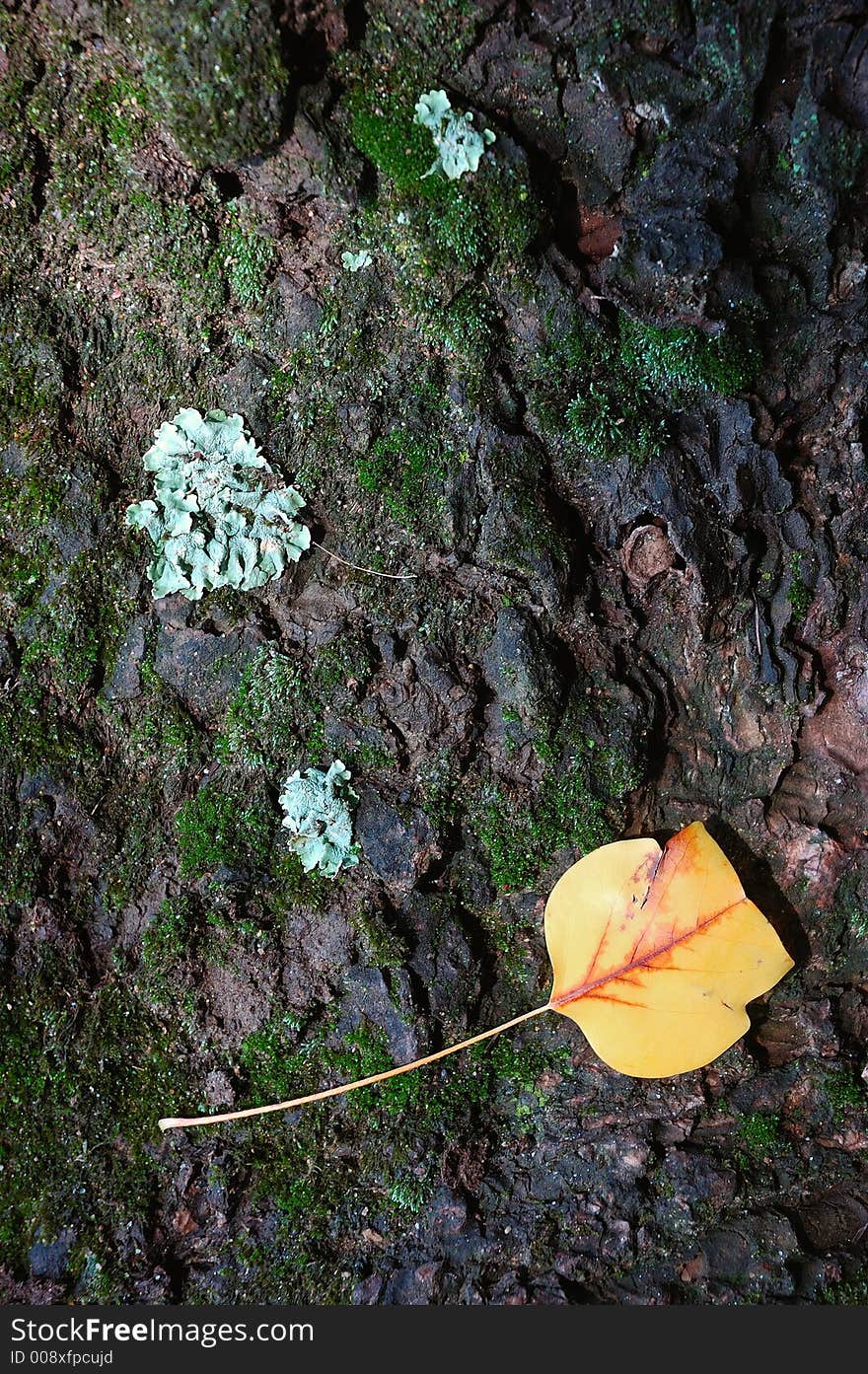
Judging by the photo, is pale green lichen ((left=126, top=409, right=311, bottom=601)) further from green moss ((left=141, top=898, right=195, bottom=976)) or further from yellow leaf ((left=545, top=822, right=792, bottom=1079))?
yellow leaf ((left=545, top=822, right=792, bottom=1079))

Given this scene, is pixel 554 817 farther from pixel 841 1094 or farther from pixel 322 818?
pixel 841 1094

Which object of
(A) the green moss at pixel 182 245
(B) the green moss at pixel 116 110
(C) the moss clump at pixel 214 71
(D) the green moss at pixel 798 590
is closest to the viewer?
(C) the moss clump at pixel 214 71

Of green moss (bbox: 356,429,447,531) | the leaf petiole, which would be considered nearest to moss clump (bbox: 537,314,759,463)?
green moss (bbox: 356,429,447,531)

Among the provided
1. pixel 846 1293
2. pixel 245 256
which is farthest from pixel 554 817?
pixel 245 256

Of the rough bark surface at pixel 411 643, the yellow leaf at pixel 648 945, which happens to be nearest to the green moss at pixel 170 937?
the rough bark surface at pixel 411 643

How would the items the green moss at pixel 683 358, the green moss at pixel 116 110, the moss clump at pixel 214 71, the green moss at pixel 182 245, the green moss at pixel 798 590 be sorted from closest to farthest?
1. the moss clump at pixel 214 71
2. the green moss at pixel 116 110
3. the green moss at pixel 182 245
4. the green moss at pixel 683 358
5. the green moss at pixel 798 590

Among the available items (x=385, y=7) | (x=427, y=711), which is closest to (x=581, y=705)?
(x=427, y=711)

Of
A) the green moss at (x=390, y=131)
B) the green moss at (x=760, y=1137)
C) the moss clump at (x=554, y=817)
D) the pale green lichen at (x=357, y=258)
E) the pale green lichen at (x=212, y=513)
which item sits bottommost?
the green moss at (x=760, y=1137)

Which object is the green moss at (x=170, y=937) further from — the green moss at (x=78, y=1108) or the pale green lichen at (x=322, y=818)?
the pale green lichen at (x=322, y=818)
